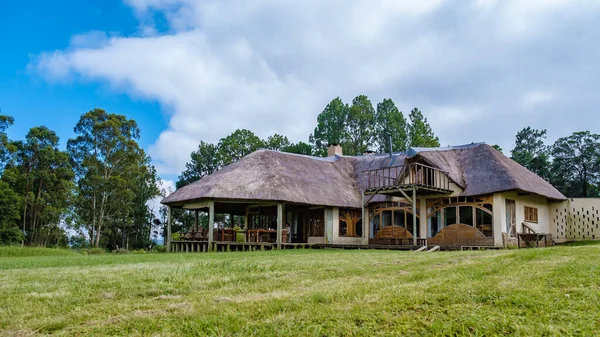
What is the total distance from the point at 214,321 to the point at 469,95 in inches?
1051

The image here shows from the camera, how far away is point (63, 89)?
20.6m

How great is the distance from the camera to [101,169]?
35.4 metres

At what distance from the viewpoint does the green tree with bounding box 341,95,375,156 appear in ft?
146

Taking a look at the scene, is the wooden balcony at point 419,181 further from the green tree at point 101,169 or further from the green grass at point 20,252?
the green tree at point 101,169

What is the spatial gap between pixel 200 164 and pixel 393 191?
79.3 feet

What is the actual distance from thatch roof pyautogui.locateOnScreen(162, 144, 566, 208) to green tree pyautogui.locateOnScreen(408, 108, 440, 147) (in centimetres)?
1374

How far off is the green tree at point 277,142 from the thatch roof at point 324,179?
1533 centimetres

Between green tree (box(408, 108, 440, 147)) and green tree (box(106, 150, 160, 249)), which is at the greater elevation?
green tree (box(408, 108, 440, 147))

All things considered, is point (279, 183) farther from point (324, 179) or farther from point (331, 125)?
point (331, 125)

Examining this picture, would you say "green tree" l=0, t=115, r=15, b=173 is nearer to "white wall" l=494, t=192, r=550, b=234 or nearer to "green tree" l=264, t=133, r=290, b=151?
"green tree" l=264, t=133, r=290, b=151

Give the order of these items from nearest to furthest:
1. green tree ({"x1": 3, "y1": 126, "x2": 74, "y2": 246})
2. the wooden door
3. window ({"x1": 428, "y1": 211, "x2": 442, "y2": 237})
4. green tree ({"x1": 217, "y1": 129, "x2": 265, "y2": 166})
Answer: the wooden door → window ({"x1": 428, "y1": 211, "x2": 442, "y2": 237}) → green tree ({"x1": 3, "y1": 126, "x2": 74, "y2": 246}) → green tree ({"x1": 217, "y1": 129, "x2": 265, "y2": 166})

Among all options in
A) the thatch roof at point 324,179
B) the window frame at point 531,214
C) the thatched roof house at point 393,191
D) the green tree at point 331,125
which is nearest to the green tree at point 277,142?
the green tree at point 331,125

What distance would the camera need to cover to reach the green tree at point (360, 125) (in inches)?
1757

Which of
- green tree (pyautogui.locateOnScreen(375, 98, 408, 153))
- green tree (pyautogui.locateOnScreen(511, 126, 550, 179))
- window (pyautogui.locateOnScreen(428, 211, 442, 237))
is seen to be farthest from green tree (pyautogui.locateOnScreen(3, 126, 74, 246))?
green tree (pyautogui.locateOnScreen(511, 126, 550, 179))
